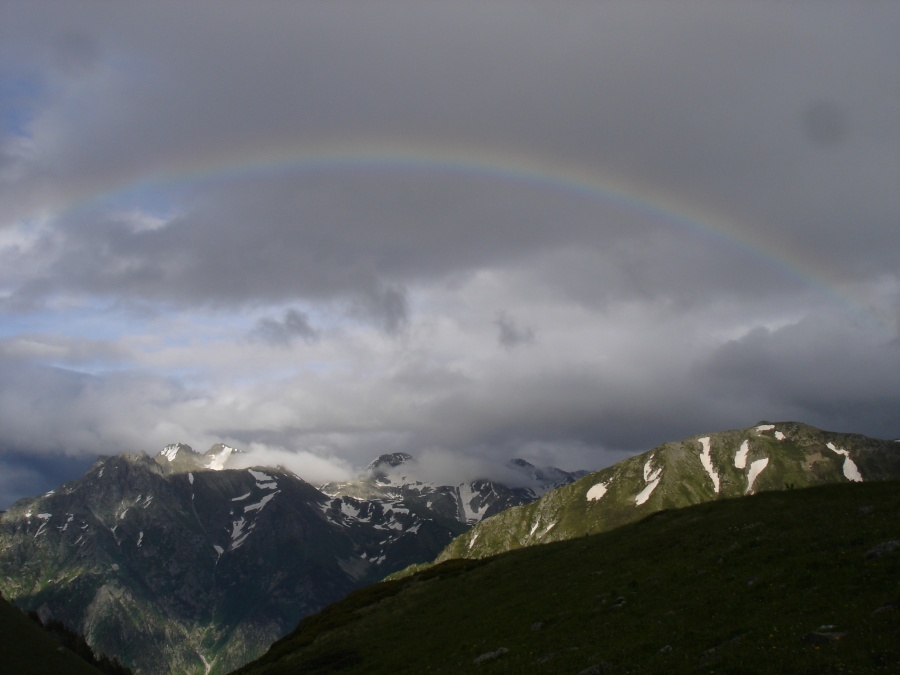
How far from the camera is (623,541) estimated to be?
59969mm

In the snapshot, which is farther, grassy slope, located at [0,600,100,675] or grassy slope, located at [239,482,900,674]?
grassy slope, located at [0,600,100,675]

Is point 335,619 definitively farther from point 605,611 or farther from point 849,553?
point 849,553

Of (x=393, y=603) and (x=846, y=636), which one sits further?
(x=393, y=603)

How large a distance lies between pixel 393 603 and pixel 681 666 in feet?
152

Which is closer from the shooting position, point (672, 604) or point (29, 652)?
point (29, 652)

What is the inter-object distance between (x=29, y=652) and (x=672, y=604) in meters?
34.4

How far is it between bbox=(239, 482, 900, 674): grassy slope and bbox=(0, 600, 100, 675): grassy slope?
18.5 metres

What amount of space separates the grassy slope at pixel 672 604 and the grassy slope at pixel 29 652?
18.5 meters

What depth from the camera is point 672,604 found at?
3491 centimetres

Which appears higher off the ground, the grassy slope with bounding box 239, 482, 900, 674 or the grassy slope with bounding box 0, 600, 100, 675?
the grassy slope with bounding box 0, 600, 100, 675

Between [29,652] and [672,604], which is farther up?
[29,652]

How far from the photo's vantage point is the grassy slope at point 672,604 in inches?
988

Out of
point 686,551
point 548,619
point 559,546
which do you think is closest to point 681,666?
point 548,619

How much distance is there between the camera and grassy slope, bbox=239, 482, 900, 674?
25094mm
